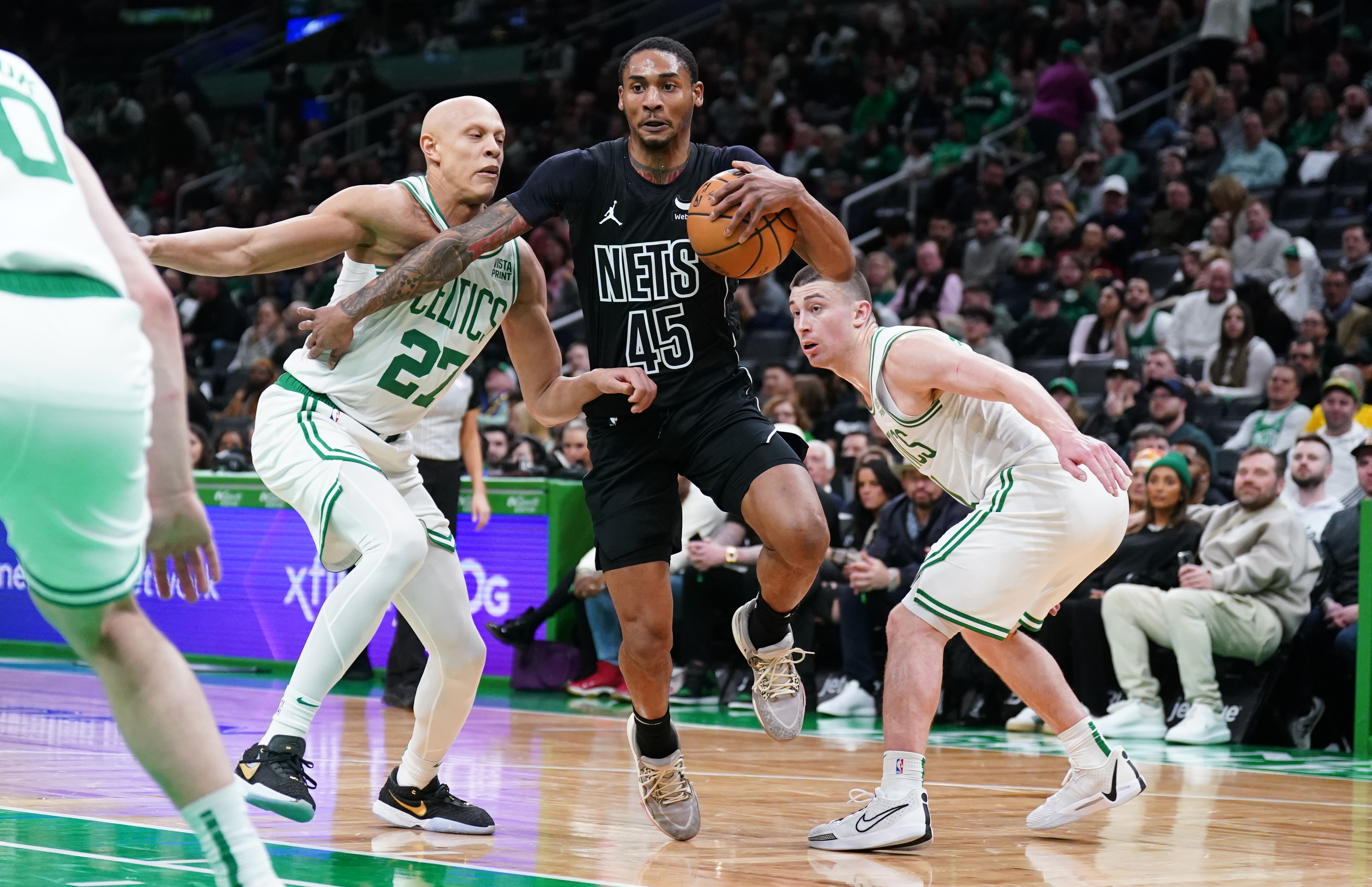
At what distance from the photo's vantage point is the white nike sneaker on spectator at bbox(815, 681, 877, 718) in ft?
30.9

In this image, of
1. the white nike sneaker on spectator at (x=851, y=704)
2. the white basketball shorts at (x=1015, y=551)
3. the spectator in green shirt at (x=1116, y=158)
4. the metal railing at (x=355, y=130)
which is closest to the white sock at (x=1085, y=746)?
the white basketball shorts at (x=1015, y=551)

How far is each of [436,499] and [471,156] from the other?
427 cm

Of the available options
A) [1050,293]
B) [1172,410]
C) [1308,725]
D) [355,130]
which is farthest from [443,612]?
[355,130]

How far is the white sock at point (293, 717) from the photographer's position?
432 cm

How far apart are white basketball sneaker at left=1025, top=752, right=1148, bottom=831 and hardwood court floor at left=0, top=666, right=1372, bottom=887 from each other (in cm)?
8

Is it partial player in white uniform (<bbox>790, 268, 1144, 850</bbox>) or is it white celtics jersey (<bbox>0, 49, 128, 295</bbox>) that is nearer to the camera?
white celtics jersey (<bbox>0, 49, 128, 295</bbox>)

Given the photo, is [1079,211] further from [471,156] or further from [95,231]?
[95,231]

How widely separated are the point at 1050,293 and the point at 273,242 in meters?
9.43

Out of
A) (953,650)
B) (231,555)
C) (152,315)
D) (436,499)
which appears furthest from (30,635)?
(152,315)

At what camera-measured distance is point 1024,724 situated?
8.89 m

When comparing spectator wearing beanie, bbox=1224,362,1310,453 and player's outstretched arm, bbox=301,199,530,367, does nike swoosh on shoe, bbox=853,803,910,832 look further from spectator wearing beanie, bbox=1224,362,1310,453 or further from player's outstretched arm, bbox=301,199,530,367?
spectator wearing beanie, bbox=1224,362,1310,453

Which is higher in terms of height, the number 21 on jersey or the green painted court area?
the number 21 on jersey

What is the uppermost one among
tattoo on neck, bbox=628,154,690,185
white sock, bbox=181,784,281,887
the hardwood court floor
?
tattoo on neck, bbox=628,154,690,185

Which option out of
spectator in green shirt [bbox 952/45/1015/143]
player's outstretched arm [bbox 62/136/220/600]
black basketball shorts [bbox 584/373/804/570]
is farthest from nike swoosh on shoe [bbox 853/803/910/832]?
spectator in green shirt [bbox 952/45/1015/143]
